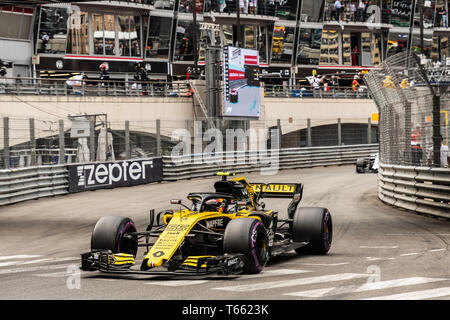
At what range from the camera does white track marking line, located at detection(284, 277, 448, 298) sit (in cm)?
732

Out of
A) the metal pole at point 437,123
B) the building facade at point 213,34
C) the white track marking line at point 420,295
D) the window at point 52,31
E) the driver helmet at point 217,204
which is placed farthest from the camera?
the building facade at point 213,34

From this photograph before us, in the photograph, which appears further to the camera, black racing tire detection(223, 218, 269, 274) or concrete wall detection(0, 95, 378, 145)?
concrete wall detection(0, 95, 378, 145)

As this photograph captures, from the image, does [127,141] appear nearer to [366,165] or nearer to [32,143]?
[32,143]

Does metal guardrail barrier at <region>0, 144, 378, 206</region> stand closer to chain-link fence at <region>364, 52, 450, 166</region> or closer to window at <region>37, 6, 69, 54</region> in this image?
chain-link fence at <region>364, 52, 450, 166</region>

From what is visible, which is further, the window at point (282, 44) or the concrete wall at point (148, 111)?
the window at point (282, 44)

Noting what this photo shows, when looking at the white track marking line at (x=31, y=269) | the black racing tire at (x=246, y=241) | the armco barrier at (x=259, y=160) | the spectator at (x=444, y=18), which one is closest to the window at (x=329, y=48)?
the spectator at (x=444, y=18)

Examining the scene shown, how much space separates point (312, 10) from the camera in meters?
55.4

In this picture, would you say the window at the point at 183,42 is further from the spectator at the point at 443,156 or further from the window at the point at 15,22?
the spectator at the point at 443,156

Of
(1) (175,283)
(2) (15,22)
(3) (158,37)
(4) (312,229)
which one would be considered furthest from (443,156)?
(3) (158,37)

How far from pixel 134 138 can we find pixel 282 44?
28.9 m

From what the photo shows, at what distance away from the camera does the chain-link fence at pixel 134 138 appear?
22125 millimetres

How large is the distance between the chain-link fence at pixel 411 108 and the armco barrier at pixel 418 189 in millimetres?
263

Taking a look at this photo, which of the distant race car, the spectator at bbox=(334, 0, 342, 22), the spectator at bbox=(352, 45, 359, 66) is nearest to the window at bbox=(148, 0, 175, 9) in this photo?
the spectator at bbox=(334, 0, 342, 22)

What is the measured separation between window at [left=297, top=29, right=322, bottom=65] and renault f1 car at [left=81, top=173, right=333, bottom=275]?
149ft
